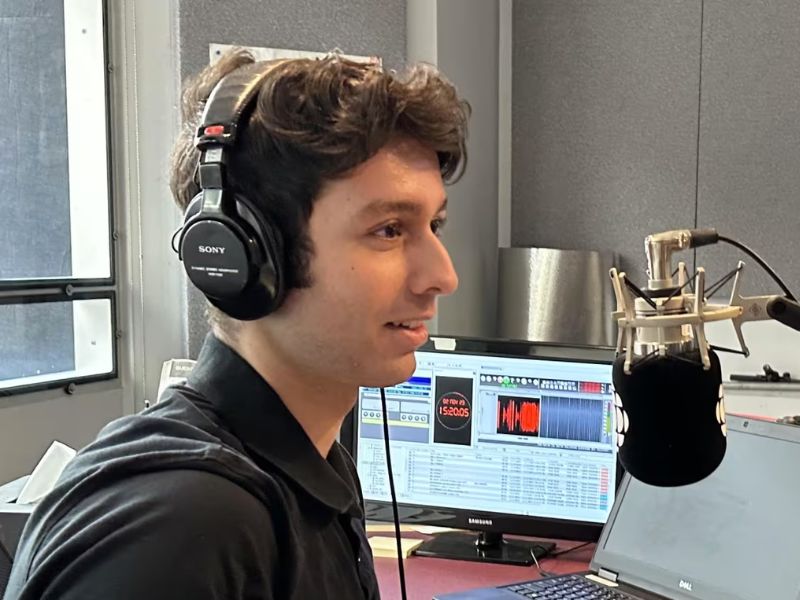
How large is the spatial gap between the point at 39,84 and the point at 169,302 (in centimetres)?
53

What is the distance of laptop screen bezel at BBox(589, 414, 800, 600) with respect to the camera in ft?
3.99

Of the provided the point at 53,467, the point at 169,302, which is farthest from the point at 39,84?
the point at 53,467

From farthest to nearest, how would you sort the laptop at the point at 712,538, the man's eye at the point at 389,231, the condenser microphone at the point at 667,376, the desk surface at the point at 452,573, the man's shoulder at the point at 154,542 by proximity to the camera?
the desk surface at the point at 452,573 < the laptop at the point at 712,538 < the man's eye at the point at 389,231 < the condenser microphone at the point at 667,376 < the man's shoulder at the point at 154,542

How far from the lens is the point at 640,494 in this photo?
1358 mm

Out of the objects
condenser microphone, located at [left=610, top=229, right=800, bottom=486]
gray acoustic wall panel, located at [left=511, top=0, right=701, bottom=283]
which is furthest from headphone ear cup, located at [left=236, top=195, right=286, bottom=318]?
gray acoustic wall panel, located at [left=511, top=0, right=701, bottom=283]

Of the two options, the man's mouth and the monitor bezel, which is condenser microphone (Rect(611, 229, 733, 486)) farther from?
the monitor bezel

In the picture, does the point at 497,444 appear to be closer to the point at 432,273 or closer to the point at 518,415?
the point at 518,415

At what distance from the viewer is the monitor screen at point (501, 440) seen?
4.62 feet

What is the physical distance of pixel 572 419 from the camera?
1.41m

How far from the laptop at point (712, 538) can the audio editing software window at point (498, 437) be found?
75 mm

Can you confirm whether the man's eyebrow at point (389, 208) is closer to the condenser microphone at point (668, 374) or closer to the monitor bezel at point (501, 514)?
the condenser microphone at point (668, 374)

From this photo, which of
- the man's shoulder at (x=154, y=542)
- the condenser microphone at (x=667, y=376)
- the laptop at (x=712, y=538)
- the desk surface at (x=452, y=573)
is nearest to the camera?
the man's shoulder at (x=154, y=542)

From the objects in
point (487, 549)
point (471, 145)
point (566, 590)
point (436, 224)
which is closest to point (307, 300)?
point (436, 224)

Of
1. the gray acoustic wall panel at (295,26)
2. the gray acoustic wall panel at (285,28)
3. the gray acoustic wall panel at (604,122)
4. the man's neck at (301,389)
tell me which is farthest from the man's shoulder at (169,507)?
the gray acoustic wall panel at (604,122)
